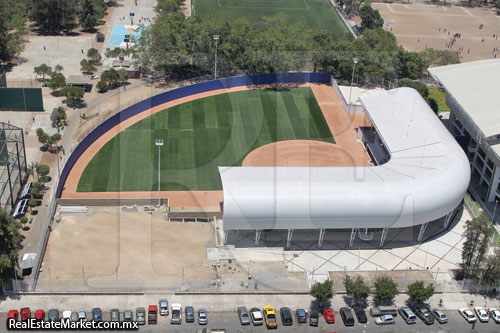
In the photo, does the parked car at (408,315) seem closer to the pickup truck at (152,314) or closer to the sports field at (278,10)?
the pickup truck at (152,314)

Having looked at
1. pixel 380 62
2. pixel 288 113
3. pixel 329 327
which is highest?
pixel 380 62

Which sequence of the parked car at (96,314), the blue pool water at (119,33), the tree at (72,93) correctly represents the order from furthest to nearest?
the blue pool water at (119,33) → the tree at (72,93) → the parked car at (96,314)

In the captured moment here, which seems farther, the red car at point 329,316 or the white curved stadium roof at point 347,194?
the white curved stadium roof at point 347,194

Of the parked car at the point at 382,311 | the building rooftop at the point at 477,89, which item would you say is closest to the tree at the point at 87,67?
the building rooftop at the point at 477,89

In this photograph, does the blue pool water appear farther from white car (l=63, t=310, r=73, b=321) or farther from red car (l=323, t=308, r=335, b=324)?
red car (l=323, t=308, r=335, b=324)

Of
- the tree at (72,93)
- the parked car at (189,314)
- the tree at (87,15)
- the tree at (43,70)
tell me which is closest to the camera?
the parked car at (189,314)

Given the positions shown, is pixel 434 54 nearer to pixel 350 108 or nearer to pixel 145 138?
pixel 350 108

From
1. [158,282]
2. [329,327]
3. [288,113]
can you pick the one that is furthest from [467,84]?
[158,282]
